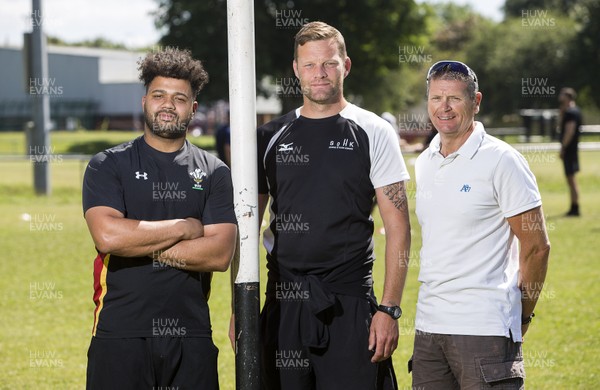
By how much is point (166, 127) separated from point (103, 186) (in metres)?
0.44

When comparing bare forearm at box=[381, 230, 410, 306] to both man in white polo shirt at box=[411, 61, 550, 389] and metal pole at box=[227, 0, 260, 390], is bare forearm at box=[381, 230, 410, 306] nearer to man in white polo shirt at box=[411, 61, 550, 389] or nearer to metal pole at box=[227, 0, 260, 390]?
man in white polo shirt at box=[411, 61, 550, 389]

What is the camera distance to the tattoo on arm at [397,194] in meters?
4.85

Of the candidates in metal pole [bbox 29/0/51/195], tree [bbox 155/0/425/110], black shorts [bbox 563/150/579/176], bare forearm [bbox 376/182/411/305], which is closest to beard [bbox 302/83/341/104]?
bare forearm [bbox 376/182/411/305]

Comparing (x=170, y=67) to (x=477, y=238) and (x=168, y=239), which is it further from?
(x=477, y=238)

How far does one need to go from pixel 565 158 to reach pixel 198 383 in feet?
50.5

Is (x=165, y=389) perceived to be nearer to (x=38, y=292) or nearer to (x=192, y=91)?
(x=192, y=91)

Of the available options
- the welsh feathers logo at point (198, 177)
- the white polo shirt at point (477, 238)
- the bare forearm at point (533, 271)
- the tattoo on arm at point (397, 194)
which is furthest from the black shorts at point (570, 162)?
the welsh feathers logo at point (198, 177)

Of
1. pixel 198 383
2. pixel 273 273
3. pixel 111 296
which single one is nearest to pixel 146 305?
pixel 111 296

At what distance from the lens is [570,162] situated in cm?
1862

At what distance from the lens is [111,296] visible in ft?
15.0

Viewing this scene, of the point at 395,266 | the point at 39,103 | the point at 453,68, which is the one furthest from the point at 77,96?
the point at 453,68

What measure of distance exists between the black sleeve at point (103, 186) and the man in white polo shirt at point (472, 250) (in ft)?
5.05

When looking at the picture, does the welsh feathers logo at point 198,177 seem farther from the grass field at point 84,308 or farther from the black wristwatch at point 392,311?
the grass field at point 84,308

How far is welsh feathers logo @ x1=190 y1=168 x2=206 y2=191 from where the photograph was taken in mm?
4668
